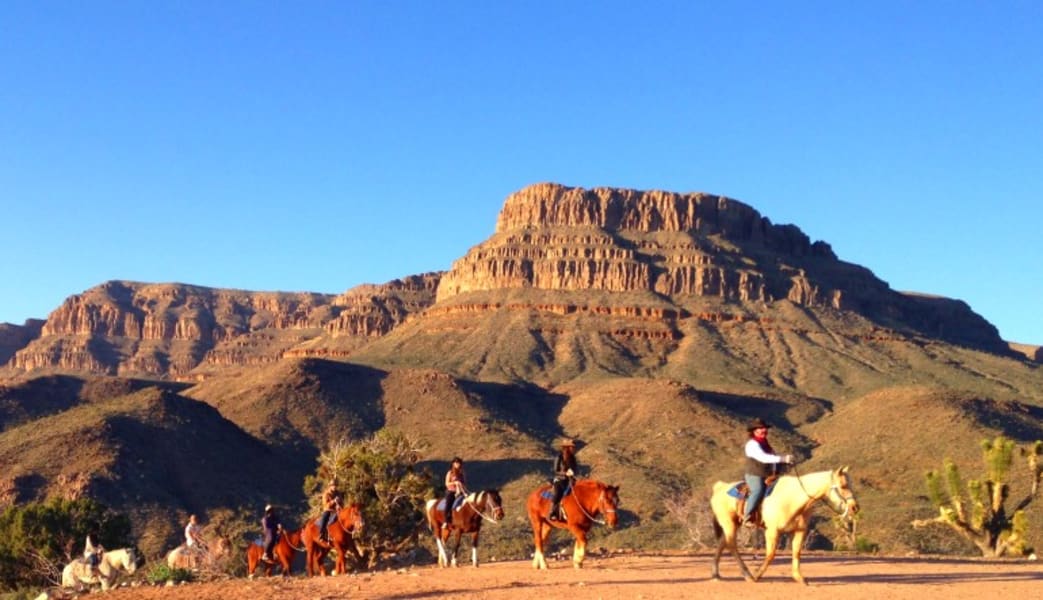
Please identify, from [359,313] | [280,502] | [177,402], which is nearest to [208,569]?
[280,502]

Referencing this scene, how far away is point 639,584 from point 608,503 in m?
1.82

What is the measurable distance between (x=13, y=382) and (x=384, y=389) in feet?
119

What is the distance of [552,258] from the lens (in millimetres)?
151375

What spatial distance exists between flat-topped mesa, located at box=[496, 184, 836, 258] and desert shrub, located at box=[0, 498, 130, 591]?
121 meters

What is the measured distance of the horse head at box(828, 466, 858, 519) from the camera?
21250mm

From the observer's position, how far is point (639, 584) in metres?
22.9

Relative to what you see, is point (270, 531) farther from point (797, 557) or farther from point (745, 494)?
point (797, 557)

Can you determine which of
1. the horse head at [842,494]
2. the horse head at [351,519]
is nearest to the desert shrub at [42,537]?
the horse head at [351,519]

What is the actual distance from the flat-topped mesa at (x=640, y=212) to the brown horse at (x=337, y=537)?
13325 centimetres

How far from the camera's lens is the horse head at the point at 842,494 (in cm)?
2125

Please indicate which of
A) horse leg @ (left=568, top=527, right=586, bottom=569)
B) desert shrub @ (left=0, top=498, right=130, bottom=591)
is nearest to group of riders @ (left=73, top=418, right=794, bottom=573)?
horse leg @ (left=568, top=527, right=586, bottom=569)

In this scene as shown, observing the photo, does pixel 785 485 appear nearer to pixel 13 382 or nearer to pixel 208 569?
pixel 208 569

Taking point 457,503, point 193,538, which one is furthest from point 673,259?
point 457,503

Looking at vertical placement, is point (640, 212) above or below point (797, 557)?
above
